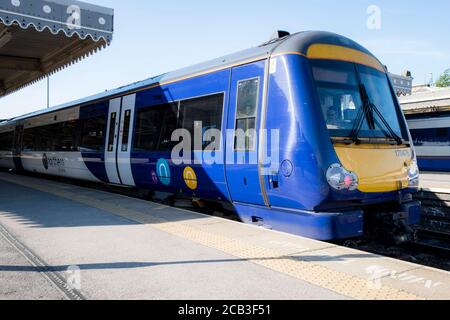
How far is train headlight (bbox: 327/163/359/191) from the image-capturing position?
5230 millimetres

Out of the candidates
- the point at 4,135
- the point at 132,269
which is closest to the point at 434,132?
the point at 132,269

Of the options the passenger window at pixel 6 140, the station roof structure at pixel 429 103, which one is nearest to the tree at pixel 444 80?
the station roof structure at pixel 429 103

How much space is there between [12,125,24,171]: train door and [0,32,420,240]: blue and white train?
1257cm

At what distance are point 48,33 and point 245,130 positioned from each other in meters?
7.33


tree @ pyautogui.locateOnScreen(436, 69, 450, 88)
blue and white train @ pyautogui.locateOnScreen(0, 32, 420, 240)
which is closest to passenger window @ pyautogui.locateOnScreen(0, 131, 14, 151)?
Result: blue and white train @ pyautogui.locateOnScreen(0, 32, 420, 240)

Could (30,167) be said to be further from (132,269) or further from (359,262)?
(359,262)

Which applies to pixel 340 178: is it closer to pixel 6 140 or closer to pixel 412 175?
pixel 412 175

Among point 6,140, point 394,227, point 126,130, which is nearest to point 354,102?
point 394,227

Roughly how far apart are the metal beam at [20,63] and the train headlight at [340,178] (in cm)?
1230

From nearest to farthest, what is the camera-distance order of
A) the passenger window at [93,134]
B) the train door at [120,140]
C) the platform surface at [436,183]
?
the platform surface at [436,183]
the train door at [120,140]
the passenger window at [93,134]

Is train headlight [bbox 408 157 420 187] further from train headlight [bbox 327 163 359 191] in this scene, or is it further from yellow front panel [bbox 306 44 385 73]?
yellow front panel [bbox 306 44 385 73]

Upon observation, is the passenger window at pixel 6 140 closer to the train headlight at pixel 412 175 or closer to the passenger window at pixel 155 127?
the passenger window at pixel 155 127

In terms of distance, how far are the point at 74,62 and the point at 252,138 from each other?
8.83 meters

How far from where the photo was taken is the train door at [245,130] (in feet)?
19.7
